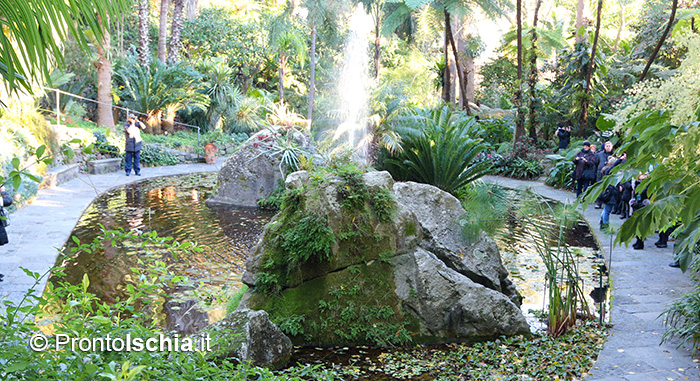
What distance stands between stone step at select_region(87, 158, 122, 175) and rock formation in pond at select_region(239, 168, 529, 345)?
35.2 feet

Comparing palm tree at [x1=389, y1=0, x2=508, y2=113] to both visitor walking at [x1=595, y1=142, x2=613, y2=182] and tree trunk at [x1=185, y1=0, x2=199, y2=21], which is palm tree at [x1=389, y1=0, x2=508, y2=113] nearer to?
visitor walking at [x1=595, y1=142, x2=613, y2=182]

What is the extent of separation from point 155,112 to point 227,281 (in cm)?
1539

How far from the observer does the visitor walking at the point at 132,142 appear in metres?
14.1

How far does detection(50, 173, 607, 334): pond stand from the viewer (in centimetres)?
594

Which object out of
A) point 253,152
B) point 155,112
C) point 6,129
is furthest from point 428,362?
point 155,112

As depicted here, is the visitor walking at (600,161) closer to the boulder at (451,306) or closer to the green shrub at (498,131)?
the boulder at (451,306)

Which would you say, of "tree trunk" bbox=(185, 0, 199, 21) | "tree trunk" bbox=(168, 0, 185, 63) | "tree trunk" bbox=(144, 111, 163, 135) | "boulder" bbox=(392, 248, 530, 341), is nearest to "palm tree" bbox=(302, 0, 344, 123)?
"tree trunk" bbox=(144, 111, 163, 135)

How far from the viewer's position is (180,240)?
8.38 meters

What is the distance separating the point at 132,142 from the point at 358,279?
34.7ft

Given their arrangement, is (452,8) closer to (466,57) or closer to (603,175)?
(466,57)

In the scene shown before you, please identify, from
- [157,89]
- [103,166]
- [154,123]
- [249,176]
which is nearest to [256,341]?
[249,176]

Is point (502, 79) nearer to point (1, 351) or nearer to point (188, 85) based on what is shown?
point (188, 85)

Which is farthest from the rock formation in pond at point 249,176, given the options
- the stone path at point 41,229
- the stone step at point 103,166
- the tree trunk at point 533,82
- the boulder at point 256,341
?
the tree trunk at point 533,82

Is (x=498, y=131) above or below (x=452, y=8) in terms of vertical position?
below
